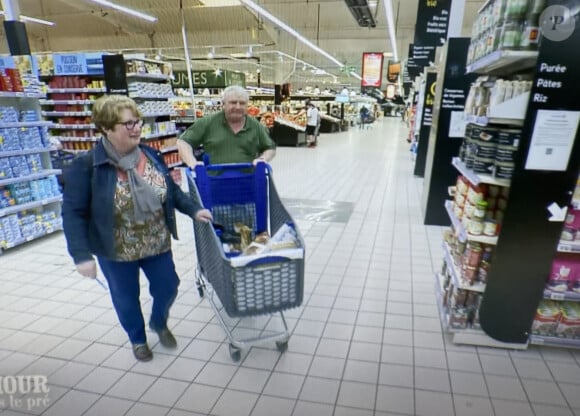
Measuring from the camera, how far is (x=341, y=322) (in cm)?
293

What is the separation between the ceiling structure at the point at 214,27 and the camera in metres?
14.8

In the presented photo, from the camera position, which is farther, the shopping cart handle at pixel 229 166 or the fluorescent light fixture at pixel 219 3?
the fluorescent light fixture at pixel 219 3

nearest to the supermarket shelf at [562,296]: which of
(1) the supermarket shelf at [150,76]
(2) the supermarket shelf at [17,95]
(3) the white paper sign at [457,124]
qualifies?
(3) the white paper sign at [457,124]

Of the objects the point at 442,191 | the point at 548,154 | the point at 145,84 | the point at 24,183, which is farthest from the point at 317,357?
the point at 145,84

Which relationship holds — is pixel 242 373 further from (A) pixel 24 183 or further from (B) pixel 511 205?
(A) pixel 24 183

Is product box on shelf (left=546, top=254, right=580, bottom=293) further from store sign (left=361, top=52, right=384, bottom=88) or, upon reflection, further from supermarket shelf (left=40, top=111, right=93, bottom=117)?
store sign (left=361, top=52, right=384, bottom=88)

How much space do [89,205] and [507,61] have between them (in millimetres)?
2593

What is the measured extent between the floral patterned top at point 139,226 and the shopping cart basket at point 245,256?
31 cm

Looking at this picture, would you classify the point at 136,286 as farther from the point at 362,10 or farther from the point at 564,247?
the point at 362,10

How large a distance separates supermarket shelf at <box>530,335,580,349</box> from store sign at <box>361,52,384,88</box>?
14356 mm

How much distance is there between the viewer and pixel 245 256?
205cm

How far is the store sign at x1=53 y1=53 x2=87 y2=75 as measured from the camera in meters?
7.05

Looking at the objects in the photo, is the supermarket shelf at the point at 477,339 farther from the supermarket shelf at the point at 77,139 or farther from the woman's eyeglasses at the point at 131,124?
the supermarket shelf at the point at 77,139

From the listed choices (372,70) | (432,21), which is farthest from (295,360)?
(372,70)
